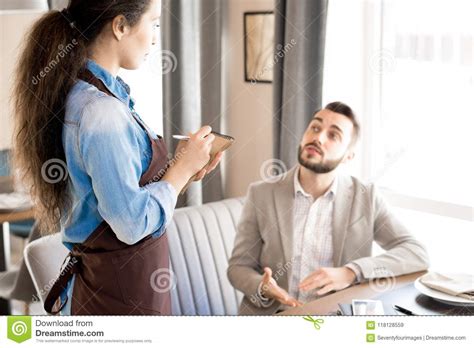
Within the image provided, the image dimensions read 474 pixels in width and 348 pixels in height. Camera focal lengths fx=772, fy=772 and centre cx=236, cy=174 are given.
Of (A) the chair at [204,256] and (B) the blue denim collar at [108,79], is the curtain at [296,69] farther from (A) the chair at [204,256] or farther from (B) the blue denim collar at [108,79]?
(B) the blue denim collar at [108,79]

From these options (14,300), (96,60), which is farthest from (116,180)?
(14,300)

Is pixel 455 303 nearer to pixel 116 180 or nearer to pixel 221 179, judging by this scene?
pixel 221 179

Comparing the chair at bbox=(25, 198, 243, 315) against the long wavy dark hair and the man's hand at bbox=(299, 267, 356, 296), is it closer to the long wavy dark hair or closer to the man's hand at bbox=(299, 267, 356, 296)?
the man's hand at bbox=(299, 267, 356, 296)

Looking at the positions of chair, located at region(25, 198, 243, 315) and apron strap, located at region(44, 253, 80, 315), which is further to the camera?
chair, located at region(25, 198, 243, 315)

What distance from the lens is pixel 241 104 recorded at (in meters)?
1.50

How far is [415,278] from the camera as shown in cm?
151

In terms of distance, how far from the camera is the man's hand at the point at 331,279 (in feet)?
4.96

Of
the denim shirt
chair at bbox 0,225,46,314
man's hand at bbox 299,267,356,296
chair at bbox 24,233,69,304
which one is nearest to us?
the denim shirt

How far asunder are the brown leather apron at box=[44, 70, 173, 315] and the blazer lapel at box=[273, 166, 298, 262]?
13.4 inches

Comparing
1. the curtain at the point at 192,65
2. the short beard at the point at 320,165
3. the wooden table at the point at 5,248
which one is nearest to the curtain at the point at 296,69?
the short beard at the point at 320,165

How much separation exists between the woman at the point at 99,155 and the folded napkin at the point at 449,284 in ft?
1.55

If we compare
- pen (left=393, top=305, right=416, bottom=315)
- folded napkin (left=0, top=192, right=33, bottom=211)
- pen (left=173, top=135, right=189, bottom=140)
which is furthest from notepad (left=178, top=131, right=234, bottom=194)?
pen (left=393, top=305, right=416, bottom=315)

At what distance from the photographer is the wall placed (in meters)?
1.49
